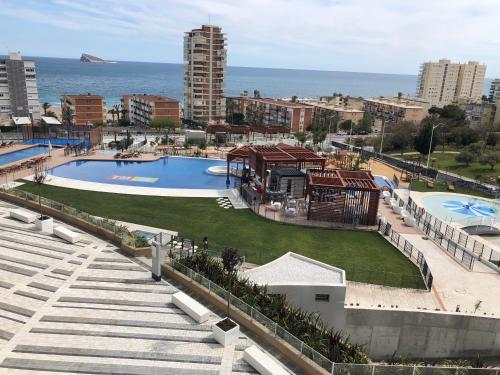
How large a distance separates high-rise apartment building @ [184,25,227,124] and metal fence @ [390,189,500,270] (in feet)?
264

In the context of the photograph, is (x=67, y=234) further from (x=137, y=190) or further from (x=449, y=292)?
(x=449, y=292)

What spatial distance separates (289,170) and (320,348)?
24.7 m

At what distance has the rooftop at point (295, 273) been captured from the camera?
19.3 meters

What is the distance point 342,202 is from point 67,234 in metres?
19.3

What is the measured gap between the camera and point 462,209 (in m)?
37.4

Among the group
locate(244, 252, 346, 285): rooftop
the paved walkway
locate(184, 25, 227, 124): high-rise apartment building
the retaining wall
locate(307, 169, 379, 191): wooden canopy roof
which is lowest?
the retaining wall

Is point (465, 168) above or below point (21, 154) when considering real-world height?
above

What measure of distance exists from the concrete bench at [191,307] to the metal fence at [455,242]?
17.3 metres

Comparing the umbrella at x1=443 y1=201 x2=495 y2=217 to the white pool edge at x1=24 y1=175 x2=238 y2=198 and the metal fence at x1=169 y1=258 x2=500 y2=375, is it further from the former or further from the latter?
the metal fence at x1=169 y1=258 x2=500 y2=375

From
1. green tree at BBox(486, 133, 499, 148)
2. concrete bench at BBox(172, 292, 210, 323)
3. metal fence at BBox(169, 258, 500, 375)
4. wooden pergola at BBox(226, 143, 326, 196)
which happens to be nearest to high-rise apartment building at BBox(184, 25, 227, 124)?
green tree at BBox(486, 133, 499, 148)

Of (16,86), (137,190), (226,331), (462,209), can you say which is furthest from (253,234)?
(16,86)

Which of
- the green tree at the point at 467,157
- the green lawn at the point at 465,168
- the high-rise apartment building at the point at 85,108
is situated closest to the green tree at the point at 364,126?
the green lawn at the point at 465,168

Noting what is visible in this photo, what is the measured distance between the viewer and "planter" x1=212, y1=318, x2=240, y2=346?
1386 cm

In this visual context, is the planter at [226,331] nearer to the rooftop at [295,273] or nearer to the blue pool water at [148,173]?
the rooftop at [295,273]
